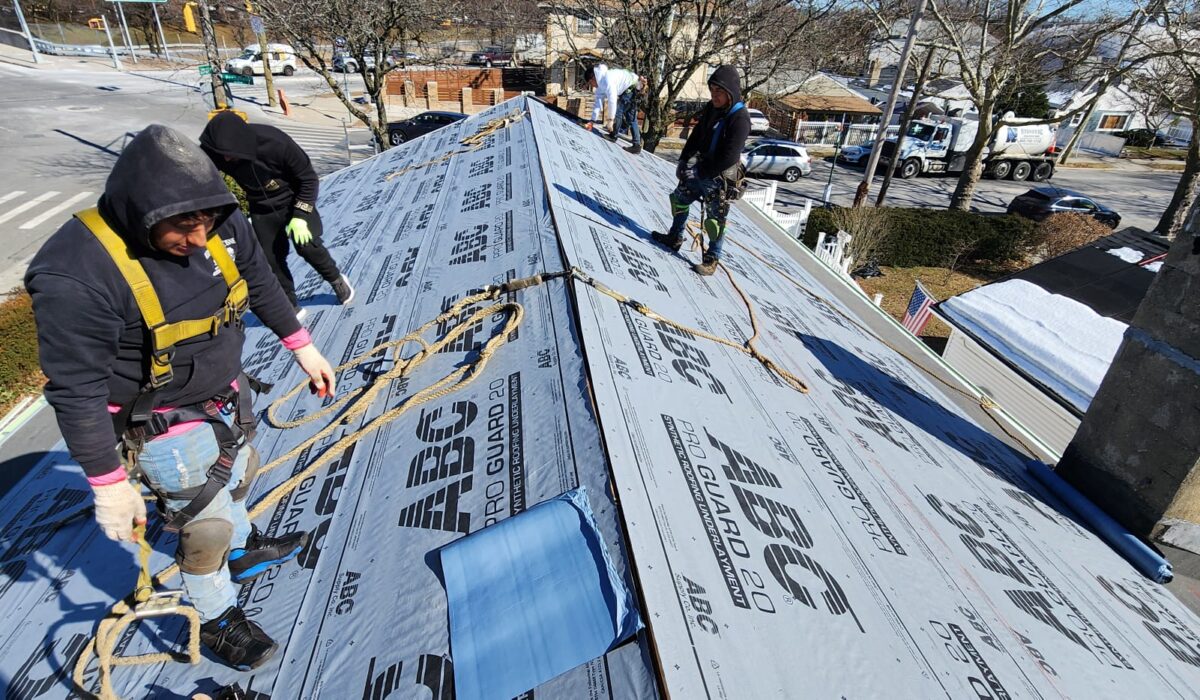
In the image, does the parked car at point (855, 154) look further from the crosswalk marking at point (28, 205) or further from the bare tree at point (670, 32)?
the crosswalk marking at point (28, 205)

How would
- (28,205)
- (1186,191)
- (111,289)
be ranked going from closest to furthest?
(111,289)
(28,205)
(1186,191)

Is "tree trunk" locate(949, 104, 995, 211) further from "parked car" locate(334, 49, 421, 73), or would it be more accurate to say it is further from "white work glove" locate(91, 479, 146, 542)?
"white work glove" locate(91, 479, 146, 542)

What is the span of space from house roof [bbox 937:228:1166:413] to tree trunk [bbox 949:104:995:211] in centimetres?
802

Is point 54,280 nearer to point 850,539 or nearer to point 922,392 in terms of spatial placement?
point 850,539

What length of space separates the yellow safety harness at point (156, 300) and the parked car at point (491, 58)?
3894 cm

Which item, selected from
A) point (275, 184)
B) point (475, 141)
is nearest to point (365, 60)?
point (475, 141)

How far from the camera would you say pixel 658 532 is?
6.29 feet

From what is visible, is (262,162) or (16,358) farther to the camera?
(16,358)

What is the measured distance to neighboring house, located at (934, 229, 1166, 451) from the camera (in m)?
6.72

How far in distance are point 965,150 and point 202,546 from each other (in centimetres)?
3137

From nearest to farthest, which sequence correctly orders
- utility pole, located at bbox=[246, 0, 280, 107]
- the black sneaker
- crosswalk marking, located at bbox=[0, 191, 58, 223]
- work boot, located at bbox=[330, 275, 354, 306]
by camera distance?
the black sneaker
work boot, located at bbox=[330, 275, 354, 306]
crosswalk marking, located at bbox=[0, 191, 58, 223]
utility pole, located at bbox=[246, 0, 280, 107]

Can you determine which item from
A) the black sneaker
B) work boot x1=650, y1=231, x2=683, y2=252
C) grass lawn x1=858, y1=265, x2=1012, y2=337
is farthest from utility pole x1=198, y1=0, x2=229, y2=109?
grass lawn x1=858, y1=265, x2=1012, y2=337

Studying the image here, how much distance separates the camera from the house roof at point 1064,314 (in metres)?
6.73

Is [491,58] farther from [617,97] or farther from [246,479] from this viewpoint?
[246,479]
